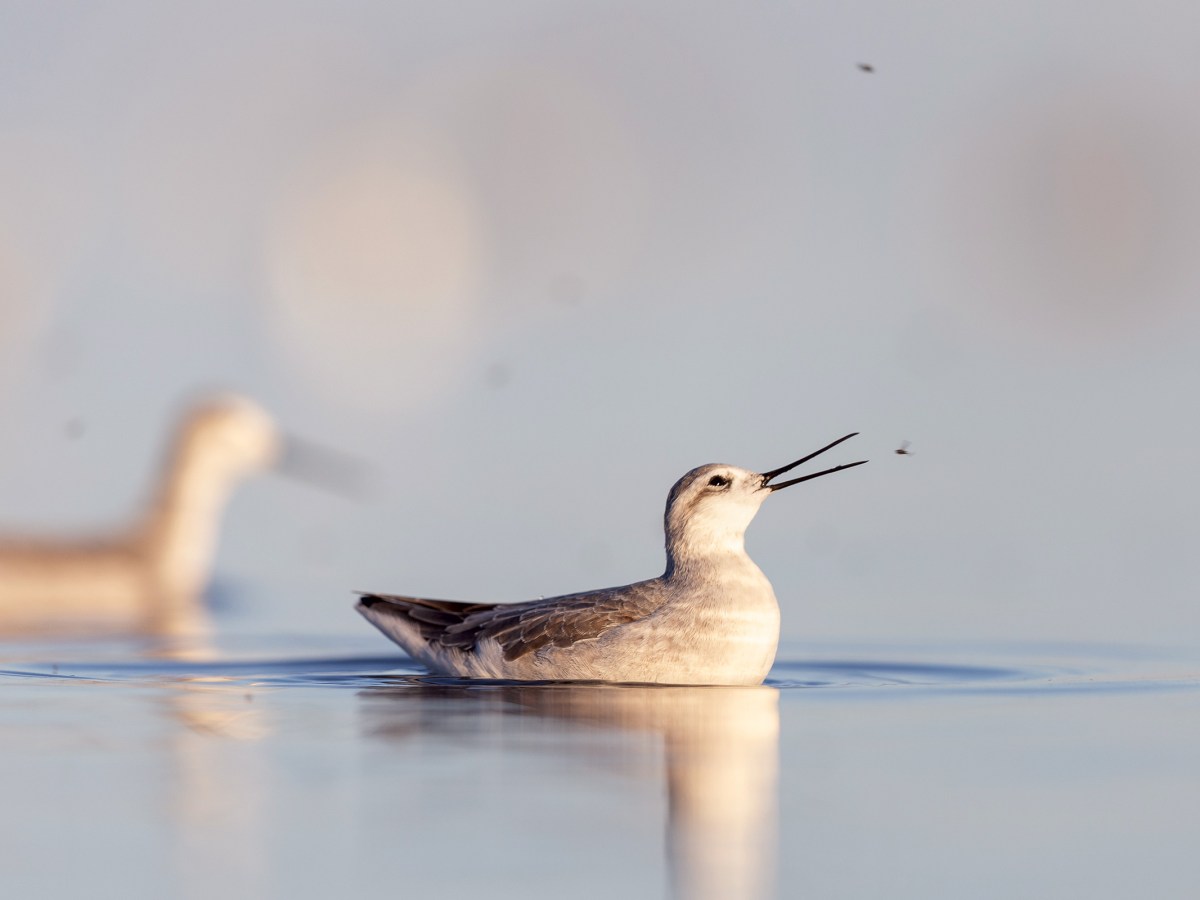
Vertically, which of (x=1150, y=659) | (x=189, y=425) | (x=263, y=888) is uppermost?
(x=189, y=425)

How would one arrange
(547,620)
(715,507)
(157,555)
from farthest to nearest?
(157,555)
(715,507)
(547,620)

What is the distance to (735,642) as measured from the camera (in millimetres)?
11625

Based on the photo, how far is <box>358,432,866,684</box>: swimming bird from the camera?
11656 mm

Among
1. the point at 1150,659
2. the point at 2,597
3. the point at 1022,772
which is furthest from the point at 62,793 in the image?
the point at 2,597

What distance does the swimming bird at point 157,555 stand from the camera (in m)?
19.5

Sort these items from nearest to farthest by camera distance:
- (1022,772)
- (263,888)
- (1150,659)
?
1. (263,888)
2. (1022,772)
3. (1150,659)

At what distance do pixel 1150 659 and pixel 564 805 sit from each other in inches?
286

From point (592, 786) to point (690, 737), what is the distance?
156 centimetres

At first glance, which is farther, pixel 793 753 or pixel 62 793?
pixel 793 753

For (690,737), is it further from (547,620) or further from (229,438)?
(229,438)

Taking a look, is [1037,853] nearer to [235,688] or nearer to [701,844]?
[701,844]

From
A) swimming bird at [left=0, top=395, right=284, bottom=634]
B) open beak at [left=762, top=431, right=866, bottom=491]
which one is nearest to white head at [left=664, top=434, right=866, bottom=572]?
open beak at [left=762, top=431, right=866, bottom=491]

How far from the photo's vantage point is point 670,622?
1180cm

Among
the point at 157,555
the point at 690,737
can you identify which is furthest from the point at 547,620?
the point at 157,555
